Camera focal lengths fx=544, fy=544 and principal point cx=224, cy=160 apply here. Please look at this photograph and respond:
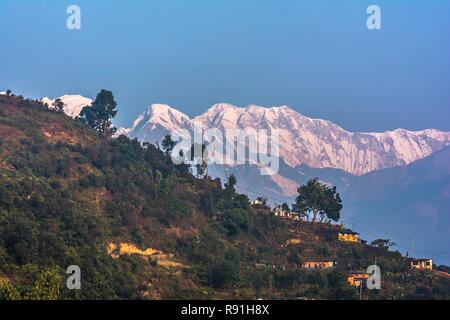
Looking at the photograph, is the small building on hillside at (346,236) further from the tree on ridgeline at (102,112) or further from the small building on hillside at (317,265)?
the tree on ridgeline at (102,112)

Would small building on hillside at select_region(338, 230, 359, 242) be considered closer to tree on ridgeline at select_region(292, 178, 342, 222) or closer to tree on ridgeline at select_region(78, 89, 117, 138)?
tree on ridgeline at select_region(292, 178, 342, 222)

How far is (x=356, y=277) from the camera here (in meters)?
56.8

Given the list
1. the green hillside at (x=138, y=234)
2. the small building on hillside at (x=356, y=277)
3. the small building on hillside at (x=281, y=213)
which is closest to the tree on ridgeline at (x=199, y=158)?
the green hillside at (x=138, y=234)

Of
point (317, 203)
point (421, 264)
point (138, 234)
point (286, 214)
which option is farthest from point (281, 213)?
point (138, 234)

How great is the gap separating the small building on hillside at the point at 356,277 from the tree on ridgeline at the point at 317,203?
2150 centimetres

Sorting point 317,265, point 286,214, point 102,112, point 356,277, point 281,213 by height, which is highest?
point 102,112

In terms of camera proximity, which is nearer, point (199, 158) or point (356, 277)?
point (356, 277)

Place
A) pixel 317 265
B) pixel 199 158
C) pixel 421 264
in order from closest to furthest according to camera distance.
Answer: pixel 317 265 → pixel 421 264 → pixel 199 158

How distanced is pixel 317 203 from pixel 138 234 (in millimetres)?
34794

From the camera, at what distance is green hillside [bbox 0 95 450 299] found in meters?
39.4

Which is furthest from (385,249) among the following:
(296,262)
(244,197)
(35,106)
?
(35,106)

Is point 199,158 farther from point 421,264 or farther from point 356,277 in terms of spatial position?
point 356,277

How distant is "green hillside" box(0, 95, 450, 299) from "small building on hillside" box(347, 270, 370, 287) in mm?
1621
